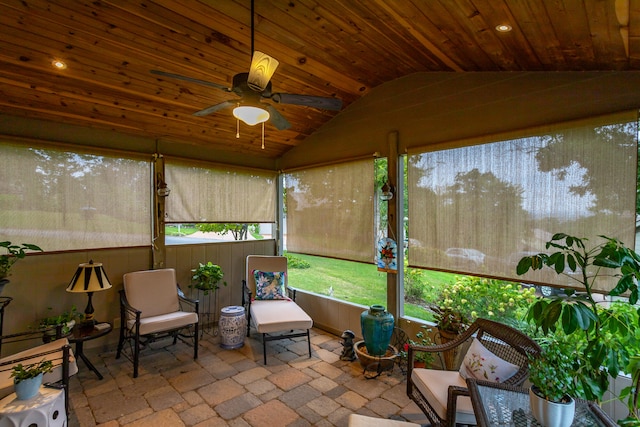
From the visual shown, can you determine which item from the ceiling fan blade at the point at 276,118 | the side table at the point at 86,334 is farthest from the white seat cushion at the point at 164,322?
the ceiling fan blade at the point at 276,118

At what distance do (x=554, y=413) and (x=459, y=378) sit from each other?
769 millimetres

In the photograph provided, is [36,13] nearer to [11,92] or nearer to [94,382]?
[11,92]

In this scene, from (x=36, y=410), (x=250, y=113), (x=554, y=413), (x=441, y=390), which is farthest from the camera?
(x=250, y=113)

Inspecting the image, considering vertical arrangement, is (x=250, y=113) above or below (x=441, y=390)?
above

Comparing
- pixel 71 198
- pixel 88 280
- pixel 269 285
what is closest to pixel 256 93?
pixel 88 280

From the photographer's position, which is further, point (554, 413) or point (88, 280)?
point (88, 280)

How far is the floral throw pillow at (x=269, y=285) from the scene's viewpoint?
4.25 m

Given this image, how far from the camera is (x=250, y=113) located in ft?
7.30

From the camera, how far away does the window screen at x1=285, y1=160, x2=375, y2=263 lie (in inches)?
155

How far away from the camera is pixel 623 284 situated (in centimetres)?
176

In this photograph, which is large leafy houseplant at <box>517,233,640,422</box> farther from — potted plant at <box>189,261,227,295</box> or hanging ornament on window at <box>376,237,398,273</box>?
potted plant at <box>189,261,227,295</box>

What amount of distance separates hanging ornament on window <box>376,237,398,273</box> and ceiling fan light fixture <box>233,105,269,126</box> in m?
2.07

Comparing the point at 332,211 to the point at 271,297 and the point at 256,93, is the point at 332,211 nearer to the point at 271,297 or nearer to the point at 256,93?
the point at 271,297

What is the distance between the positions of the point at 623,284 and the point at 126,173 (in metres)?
4.68
